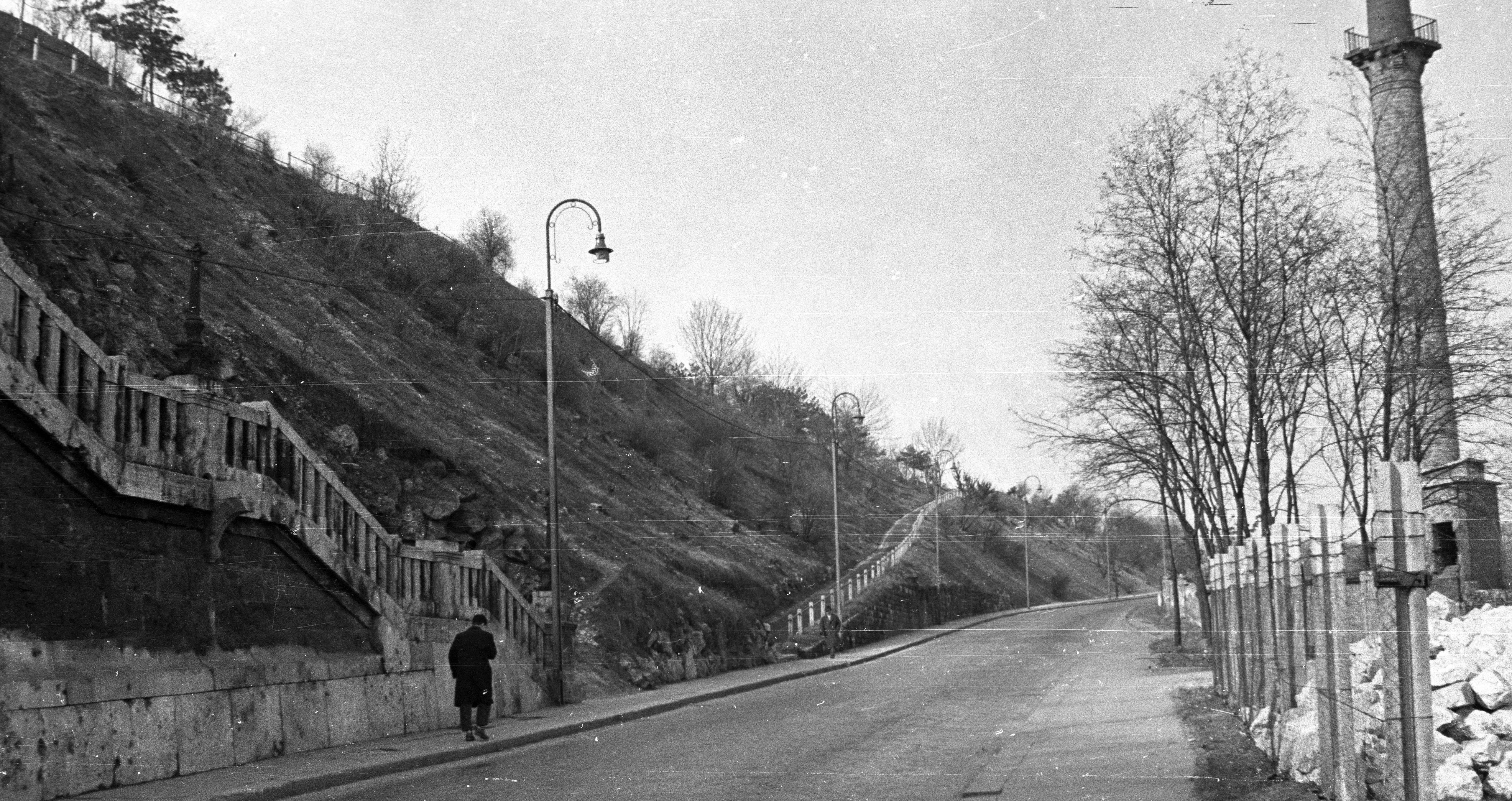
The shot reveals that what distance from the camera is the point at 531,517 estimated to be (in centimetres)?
3697

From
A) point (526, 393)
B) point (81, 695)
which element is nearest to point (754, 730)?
point (81, 695)

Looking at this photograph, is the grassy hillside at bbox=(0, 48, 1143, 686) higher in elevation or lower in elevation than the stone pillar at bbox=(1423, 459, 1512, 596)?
higher

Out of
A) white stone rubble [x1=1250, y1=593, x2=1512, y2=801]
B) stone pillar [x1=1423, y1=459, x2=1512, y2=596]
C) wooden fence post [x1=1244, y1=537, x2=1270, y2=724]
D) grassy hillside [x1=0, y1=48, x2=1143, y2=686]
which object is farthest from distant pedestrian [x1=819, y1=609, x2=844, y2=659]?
white stone rubble [x1=1250, y1=593, x2=1512, y2=801]

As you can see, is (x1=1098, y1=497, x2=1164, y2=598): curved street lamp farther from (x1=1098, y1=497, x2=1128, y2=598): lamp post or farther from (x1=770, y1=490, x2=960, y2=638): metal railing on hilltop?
(x1=770, y1=490, x2=960, y2=638): metal railing on hilltop

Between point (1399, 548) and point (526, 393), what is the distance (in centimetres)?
4551

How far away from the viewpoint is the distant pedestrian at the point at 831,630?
148 ft

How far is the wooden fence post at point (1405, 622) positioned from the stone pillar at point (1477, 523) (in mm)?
14338

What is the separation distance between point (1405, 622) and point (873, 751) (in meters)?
10.6

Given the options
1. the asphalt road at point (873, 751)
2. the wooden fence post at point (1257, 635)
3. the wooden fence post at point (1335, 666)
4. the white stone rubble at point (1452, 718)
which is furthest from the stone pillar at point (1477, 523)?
the wooden fence post at point (1335, 666)

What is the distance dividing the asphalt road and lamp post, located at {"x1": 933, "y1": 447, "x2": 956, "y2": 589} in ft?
116

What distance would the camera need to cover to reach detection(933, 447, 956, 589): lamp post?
67875 millimetres

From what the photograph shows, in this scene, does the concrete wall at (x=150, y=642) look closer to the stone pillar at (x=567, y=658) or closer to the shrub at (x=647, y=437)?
the stone pillar at (x=567, y=658)

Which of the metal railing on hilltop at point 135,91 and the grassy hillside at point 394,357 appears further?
the metal railing on hilltop at point 135,91

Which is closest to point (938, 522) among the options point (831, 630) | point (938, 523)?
point (938, 523)
